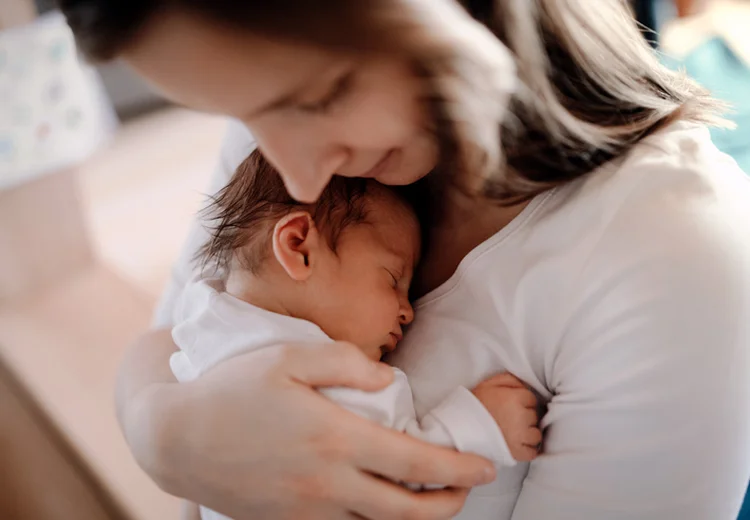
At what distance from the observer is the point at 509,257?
0.65m

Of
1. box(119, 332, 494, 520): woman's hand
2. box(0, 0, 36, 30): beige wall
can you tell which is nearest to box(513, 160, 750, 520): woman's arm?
box(119, 332, 494, 520): woman's hand

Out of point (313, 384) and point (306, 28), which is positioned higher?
point (306, 28)

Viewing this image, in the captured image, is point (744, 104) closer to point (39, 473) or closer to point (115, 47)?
point (115, 47)

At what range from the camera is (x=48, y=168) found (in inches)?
56.7

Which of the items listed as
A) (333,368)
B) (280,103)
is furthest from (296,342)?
(280,103)

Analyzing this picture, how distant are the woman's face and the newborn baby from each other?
16 cm

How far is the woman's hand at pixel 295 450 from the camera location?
0.61 metres

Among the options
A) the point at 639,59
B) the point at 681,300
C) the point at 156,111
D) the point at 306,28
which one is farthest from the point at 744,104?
the point at 156,111

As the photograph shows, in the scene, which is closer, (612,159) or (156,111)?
(612,159)

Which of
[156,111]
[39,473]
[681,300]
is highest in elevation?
[681,300]

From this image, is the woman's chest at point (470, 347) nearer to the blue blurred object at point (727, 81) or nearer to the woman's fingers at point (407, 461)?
the woman's fingers at point (407, 461)

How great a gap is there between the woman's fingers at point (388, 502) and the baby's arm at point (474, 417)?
0.18 ft

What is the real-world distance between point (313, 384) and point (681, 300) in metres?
0.34

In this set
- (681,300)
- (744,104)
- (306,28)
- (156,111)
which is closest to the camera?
(306,28)
